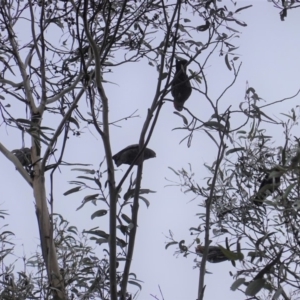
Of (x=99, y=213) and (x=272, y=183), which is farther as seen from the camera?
(x=99, y=213)

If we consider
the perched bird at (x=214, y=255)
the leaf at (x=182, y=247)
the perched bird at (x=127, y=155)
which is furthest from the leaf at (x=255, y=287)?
the leaf at (x=182, y=247)

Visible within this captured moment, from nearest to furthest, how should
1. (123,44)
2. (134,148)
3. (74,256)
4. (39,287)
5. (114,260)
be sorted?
1. (114,260)
2. (134,148)
3. (39,287)
4. (74,256)
5. (123,44)

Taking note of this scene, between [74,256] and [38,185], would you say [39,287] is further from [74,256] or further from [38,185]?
[38,185]

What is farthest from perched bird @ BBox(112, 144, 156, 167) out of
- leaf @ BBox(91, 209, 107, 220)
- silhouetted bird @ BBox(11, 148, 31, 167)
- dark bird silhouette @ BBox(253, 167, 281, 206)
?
silhouetted bird @ BBox(11, 148, 31, 167)

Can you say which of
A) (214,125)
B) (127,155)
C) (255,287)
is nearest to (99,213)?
(127,155)

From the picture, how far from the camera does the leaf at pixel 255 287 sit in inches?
43.6

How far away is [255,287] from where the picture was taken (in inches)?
43.7

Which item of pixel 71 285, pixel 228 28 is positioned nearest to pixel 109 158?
pixel 71 285

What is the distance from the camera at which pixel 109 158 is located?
1.64 m

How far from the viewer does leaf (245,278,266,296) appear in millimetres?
1108

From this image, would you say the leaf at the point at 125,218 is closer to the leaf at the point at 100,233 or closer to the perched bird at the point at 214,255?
the leaf at the point at 100,233

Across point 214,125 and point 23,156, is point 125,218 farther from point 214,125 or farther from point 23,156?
point 23,156

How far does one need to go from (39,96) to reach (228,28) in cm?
94

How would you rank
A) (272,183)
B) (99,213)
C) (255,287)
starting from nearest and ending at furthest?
(255,287) < (272,183) < (99,213)
